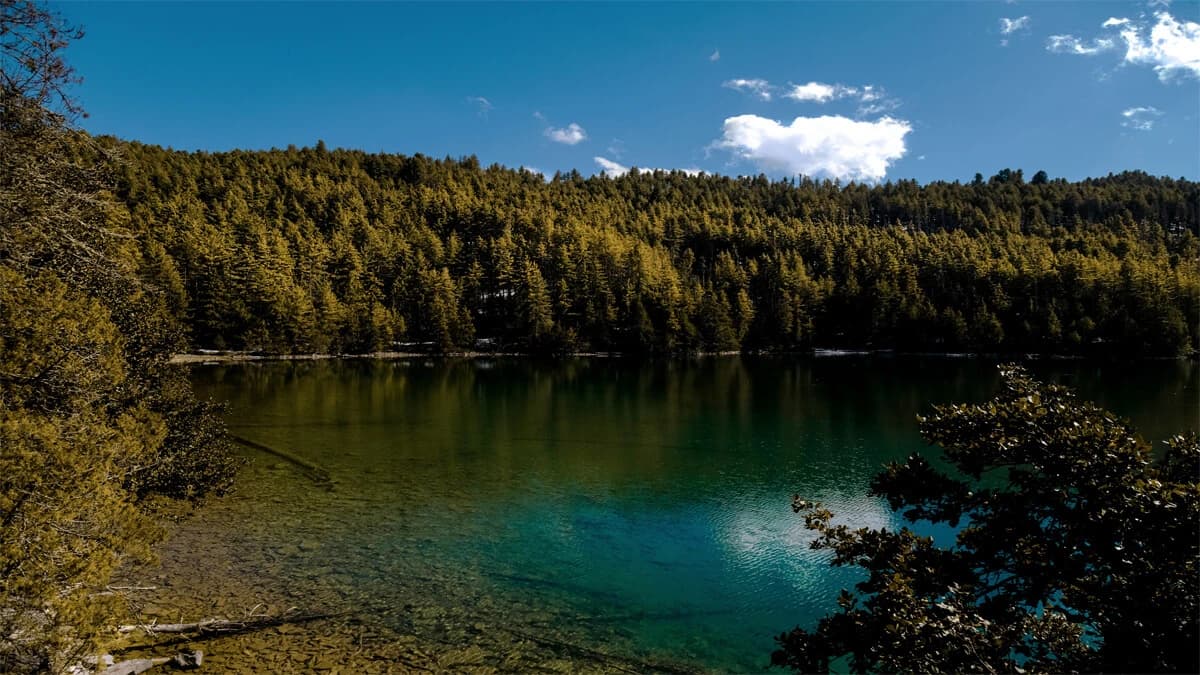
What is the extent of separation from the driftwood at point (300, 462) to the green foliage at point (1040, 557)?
26334 mm

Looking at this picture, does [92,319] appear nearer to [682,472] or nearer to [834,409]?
[682,472]

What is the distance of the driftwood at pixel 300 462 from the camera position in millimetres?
29673

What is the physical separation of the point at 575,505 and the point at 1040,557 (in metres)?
21.1

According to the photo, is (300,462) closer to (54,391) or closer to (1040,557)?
(54,391)

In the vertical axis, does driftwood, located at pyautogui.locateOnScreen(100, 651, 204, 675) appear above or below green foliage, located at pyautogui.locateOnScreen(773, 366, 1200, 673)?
below

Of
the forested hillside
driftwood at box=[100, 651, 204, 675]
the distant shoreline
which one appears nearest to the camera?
driftwood at box=[100, 651, 204, 675]

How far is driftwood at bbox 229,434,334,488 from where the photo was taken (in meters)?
29.7

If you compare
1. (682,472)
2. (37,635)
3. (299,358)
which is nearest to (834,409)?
(682,472)

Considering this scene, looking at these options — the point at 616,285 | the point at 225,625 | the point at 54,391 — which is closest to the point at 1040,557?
the point at 54,391

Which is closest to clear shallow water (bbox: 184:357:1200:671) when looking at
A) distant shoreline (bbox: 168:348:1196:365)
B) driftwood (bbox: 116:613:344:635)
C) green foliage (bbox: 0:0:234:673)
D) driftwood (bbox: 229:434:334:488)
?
driftwood (bbox: 229:434:334:488)

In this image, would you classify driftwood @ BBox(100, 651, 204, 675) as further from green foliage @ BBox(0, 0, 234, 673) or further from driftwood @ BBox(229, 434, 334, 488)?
driftwood @ BBox(229, 434, 334, 488)

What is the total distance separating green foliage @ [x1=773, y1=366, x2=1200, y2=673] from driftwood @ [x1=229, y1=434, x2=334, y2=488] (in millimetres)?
26334

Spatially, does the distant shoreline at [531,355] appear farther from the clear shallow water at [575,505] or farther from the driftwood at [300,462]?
the driftwood at [300,462]

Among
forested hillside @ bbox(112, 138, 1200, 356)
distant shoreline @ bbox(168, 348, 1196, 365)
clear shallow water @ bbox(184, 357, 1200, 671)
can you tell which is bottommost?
clear shallow water @ bbox(184, 357, 1200, 671)
